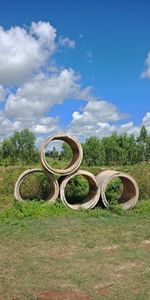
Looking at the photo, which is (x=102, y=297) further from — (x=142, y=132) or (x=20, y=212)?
(x=142, y=132)

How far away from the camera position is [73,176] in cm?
1352

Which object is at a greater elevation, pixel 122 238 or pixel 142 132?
pixel 142 132

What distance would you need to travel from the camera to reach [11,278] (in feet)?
20.1

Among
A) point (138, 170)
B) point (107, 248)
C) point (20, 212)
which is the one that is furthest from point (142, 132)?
point (107, 248)

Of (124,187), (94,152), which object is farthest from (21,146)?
(124,187)

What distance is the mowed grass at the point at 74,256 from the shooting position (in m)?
5.65

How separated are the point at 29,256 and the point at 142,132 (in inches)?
1509

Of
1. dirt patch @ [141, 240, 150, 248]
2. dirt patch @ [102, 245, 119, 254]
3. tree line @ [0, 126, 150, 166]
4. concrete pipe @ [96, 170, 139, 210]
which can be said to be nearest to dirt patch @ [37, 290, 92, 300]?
dirt patch @ [102, 245, 119, 254]

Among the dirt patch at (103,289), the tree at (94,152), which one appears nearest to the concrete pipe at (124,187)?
the dirt patch at (103,289)

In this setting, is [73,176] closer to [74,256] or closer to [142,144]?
[74,256]

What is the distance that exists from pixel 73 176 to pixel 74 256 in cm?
615

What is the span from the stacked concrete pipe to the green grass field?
738mm

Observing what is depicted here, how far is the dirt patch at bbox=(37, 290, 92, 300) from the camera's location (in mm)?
5324

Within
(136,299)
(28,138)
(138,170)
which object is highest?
(28,138)
